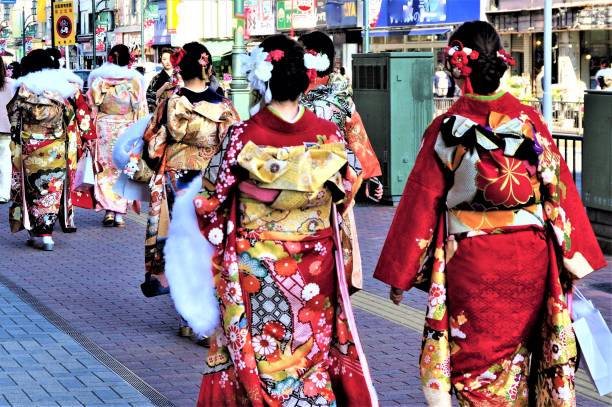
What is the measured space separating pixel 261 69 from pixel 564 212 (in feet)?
4.43

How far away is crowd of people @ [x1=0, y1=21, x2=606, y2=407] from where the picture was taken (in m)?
4.75

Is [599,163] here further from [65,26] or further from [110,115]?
[65,26]

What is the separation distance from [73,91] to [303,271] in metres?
7.28

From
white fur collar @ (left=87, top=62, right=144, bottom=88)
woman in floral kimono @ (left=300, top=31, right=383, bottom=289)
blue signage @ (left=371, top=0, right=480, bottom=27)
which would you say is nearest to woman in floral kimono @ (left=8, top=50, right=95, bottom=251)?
white fur collar @ (left=87, top=62, right=144, bottom=88)

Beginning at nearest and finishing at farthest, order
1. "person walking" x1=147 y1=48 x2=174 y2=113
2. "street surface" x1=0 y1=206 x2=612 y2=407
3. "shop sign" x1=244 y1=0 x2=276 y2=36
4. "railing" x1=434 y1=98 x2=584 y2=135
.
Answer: "street surface" x1=0 y1=206 x2=612 y2=407, "person walking" x1=147 y1=48 x2=174 y2=113, "railing" x1=434 y1=98 x2=584 y2=135, "shop sign" x1=244 y1=0 x2=276 y2=36

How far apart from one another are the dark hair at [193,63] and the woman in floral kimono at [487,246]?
118 inches

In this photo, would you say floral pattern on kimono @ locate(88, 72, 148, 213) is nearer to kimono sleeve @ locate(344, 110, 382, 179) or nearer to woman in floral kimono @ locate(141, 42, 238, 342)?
woman in floral kimono @ locate(141, 42, 238, 342)

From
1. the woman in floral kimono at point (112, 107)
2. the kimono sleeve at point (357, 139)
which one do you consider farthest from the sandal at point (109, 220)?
the kimono sleeve at point (357, 139)

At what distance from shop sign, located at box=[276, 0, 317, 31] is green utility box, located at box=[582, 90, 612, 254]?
36205 mm

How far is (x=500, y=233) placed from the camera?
15.5 feet

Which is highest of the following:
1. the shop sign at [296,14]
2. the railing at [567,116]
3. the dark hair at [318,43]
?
the shop sign at [296,14]

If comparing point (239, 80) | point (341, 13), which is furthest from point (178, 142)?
point (341, 13)

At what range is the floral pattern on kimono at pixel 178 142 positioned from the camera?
297 inches

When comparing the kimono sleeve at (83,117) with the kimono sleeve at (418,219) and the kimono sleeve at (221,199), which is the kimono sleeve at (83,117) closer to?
the kimono sleeve at (221,199)
